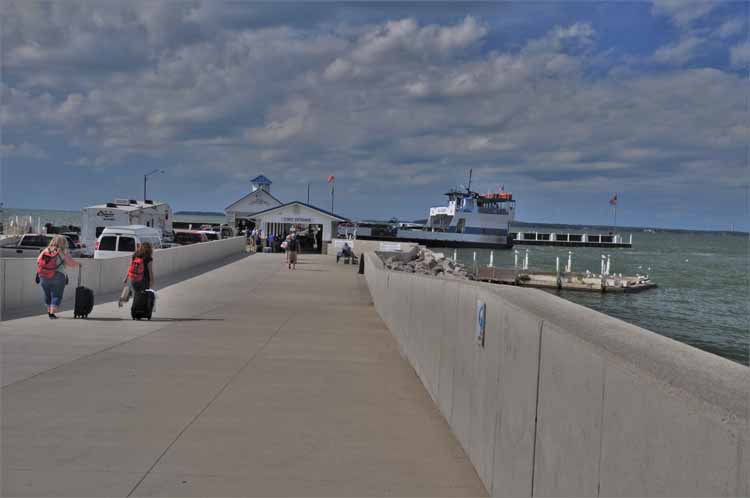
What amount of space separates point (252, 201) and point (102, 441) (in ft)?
195

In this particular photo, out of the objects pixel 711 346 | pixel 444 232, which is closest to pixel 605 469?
pixel 711 346

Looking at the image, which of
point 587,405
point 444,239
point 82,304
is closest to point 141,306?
point 82,304

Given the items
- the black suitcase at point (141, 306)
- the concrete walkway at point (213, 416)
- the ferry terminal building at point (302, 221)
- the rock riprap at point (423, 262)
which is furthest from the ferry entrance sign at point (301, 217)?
the concrete walkway at point (213, 416)

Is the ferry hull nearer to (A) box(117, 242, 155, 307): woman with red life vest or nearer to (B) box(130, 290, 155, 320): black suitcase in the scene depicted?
(B) box(130, 290, 155, 320): black suitcase

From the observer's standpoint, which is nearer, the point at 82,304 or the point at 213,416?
the point at 213,416

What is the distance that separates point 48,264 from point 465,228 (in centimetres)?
9796

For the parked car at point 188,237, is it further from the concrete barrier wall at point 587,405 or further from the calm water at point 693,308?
the concrete barrier wall at point 587,405

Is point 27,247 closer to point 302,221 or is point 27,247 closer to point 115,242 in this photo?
point 115,242

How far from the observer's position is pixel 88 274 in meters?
20.0

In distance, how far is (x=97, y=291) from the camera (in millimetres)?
20625

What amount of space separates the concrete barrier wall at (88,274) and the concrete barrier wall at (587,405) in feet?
38.6

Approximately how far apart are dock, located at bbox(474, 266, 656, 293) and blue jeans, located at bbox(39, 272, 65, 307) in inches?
1725

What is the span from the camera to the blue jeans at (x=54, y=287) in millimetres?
13719

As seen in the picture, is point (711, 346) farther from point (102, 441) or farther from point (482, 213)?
point (482, 213)
